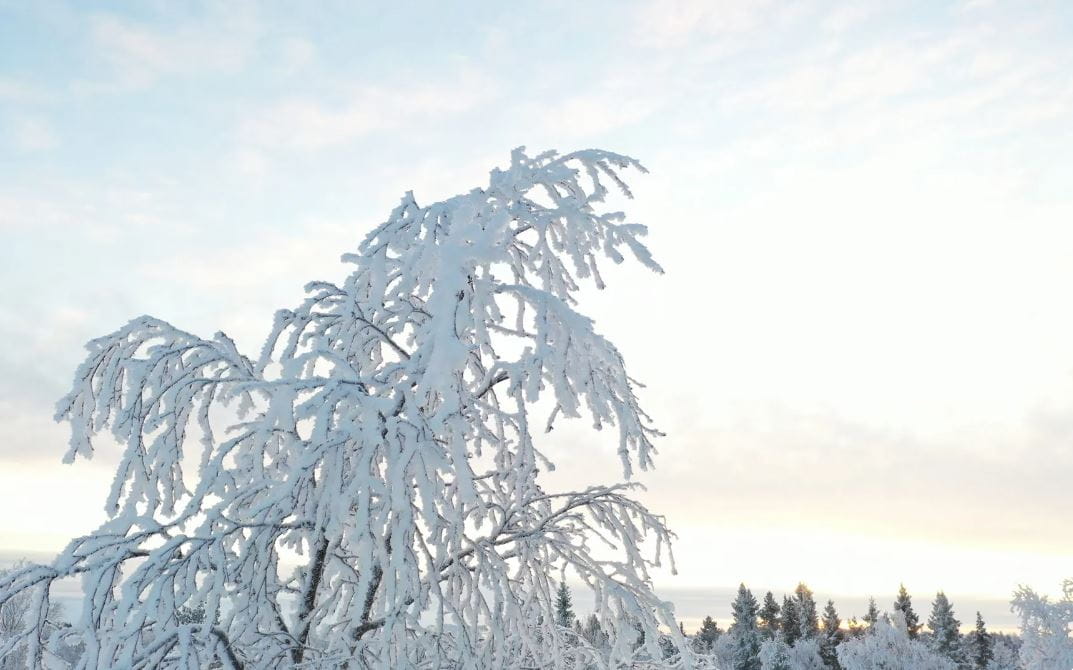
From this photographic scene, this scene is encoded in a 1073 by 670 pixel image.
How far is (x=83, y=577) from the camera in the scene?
3.41m

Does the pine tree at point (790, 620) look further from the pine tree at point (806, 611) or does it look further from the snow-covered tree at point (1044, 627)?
the snow-covered tree at point (1044, 627)

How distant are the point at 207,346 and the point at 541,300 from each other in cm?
259

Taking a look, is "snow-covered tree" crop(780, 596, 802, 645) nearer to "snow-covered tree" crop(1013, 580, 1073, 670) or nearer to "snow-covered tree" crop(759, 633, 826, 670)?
"snow-covered tree" crop(759, 633, 826, 670)

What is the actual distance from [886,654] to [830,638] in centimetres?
1706

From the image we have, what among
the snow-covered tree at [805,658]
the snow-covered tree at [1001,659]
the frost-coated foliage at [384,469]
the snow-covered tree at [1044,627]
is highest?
the frost-coated foliage at [384,469]

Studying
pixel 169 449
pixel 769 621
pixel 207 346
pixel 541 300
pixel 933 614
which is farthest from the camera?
pixel 769 621

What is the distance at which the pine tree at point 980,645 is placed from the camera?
2064 inches

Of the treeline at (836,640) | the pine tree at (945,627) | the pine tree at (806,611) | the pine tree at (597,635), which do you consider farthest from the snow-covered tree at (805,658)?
the pine tree at (597,635)

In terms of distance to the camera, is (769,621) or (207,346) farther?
(769,621)

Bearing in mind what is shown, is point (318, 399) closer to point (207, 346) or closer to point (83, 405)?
point (207, 346)

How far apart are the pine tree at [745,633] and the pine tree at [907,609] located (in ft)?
48.0

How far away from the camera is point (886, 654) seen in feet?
118

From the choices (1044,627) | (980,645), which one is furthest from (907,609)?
(1044,627)

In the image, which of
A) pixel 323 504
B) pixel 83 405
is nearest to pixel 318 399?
pixel 323 504
